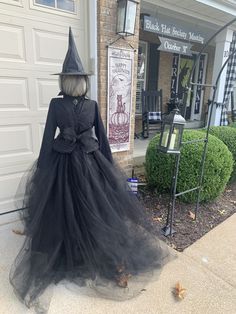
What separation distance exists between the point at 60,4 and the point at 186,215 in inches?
108

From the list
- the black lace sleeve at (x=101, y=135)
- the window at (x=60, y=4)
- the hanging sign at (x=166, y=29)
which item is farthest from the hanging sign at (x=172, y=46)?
the black lace sleeve at (x=101, y=135)

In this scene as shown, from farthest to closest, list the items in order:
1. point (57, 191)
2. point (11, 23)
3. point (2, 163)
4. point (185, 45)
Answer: point (185, 45) → point (2, 163) → point (11, 23) → point (57, 191)

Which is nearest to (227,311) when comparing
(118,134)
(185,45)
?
(118,134)

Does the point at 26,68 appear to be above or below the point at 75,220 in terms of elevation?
above

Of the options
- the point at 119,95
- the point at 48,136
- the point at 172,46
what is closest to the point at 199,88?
the point at 172,46

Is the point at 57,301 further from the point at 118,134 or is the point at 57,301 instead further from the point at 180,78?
the point at 180,78

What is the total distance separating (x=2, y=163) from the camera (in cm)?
267

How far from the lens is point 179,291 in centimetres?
187

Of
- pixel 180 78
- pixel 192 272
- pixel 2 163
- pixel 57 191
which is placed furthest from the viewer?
pixel 180 78

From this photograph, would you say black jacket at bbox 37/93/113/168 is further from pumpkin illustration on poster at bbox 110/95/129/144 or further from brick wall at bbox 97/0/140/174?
pumpkin illustration on poster at bbox 110/95/129/144

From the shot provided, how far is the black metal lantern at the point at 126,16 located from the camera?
→ 284 cm

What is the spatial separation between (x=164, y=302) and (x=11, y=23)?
2753 millimetres

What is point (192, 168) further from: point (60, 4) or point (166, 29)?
point (166, 29)

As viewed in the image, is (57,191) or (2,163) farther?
(2,163)
